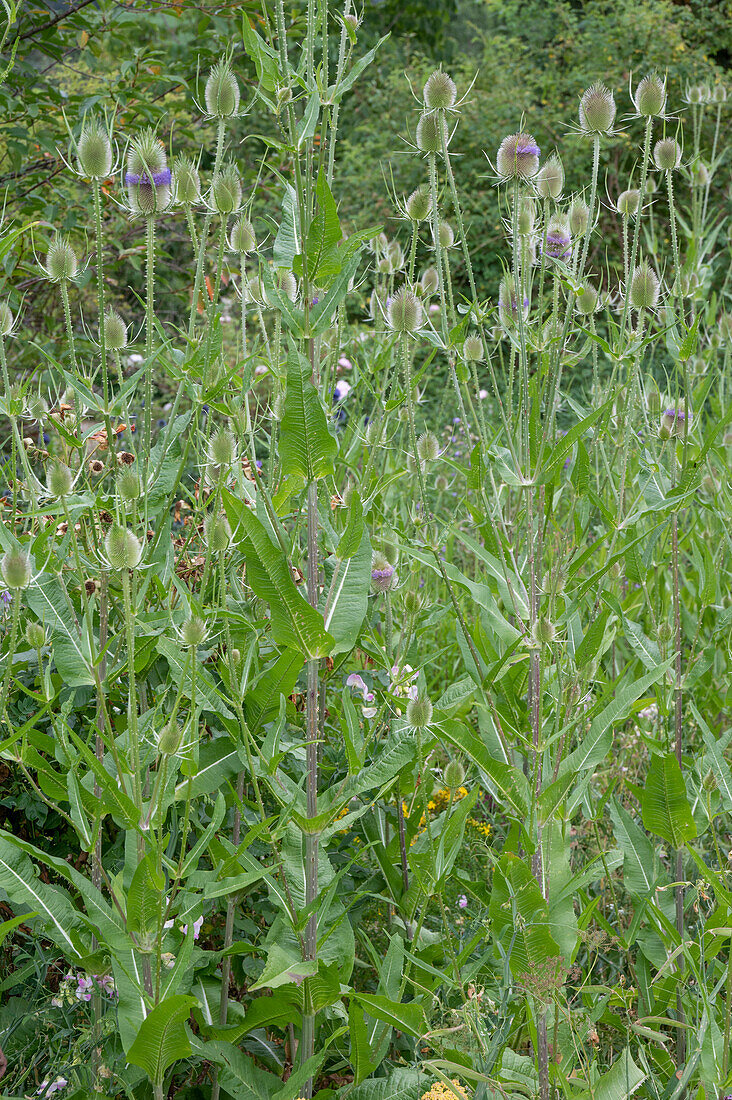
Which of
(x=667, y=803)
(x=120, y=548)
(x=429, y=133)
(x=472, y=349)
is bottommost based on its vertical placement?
(x=667, y=803)

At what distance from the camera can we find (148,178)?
1.63 metres

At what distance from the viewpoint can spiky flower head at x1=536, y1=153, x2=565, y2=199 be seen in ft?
5.77

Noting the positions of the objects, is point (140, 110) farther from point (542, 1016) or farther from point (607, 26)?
point (607, 26)

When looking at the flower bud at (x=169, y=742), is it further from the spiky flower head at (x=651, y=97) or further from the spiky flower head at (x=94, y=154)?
the spiky flower head at (x=651, y=97)

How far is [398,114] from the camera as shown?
9859 millimetres

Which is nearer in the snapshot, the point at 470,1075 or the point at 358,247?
the point at 470,1075

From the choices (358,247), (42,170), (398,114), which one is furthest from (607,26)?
(358,247)

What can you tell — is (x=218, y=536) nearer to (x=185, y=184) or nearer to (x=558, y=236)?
(x=185, y=184)

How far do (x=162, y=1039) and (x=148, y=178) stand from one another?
137 centimetres

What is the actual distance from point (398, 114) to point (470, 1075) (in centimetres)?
988

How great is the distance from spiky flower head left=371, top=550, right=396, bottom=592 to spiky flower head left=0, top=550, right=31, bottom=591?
0.69 m

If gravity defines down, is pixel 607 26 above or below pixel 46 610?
above

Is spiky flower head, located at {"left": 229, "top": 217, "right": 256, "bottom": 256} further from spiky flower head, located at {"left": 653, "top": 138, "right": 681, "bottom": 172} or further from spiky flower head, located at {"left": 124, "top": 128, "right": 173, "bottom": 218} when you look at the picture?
spiky flower head, located at {"left": 653, "top": 138, "right": 681, "bottom": 172}

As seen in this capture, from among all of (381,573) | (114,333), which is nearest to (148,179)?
(114,333)
